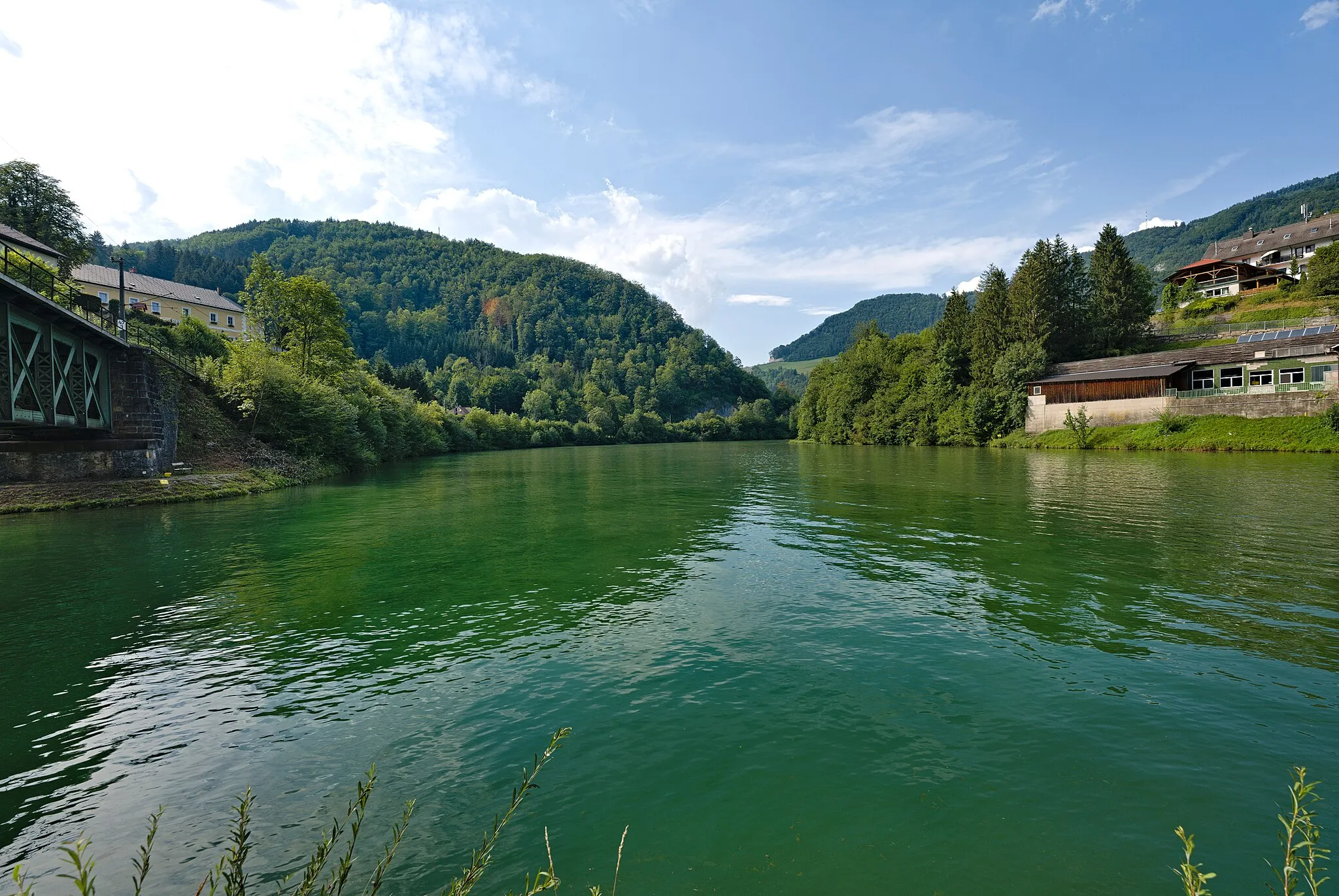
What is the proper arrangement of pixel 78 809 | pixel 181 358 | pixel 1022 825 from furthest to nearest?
pixel 181 358
pixel 78 809
pixel 1022 825

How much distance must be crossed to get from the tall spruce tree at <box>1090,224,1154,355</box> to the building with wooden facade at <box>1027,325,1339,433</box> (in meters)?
12.4

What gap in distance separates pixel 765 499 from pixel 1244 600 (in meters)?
21.8

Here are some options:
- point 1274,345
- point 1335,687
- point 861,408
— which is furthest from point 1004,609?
point 861,408

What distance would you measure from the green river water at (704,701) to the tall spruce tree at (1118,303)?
253 feet

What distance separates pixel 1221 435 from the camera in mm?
57562

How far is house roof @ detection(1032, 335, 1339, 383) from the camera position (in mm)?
58656

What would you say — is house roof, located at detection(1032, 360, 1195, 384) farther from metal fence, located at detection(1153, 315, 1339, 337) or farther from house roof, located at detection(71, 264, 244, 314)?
house roof, located at detection(71, 264, 244, 314)

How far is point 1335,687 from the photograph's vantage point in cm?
970

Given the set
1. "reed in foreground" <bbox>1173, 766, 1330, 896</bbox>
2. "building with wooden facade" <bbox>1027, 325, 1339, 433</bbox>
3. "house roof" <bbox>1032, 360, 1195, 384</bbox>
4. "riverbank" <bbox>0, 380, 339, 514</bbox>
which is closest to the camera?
"reed in foreground" <bbox>1173, 766, 1330, 896</bbox>

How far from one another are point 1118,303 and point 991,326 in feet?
54.6

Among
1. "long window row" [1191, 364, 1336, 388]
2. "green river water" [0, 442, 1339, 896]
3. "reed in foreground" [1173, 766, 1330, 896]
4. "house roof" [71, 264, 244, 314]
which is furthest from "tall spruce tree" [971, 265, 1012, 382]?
"house roof" [71, 264, 244, 314]

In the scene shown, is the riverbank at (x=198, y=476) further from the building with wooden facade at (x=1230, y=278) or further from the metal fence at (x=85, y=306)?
the building with wooden facade at (x=1230, y=278)

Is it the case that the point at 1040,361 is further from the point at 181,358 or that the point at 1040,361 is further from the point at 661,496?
the point at 181,358

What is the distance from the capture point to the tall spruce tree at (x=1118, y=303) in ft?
280
